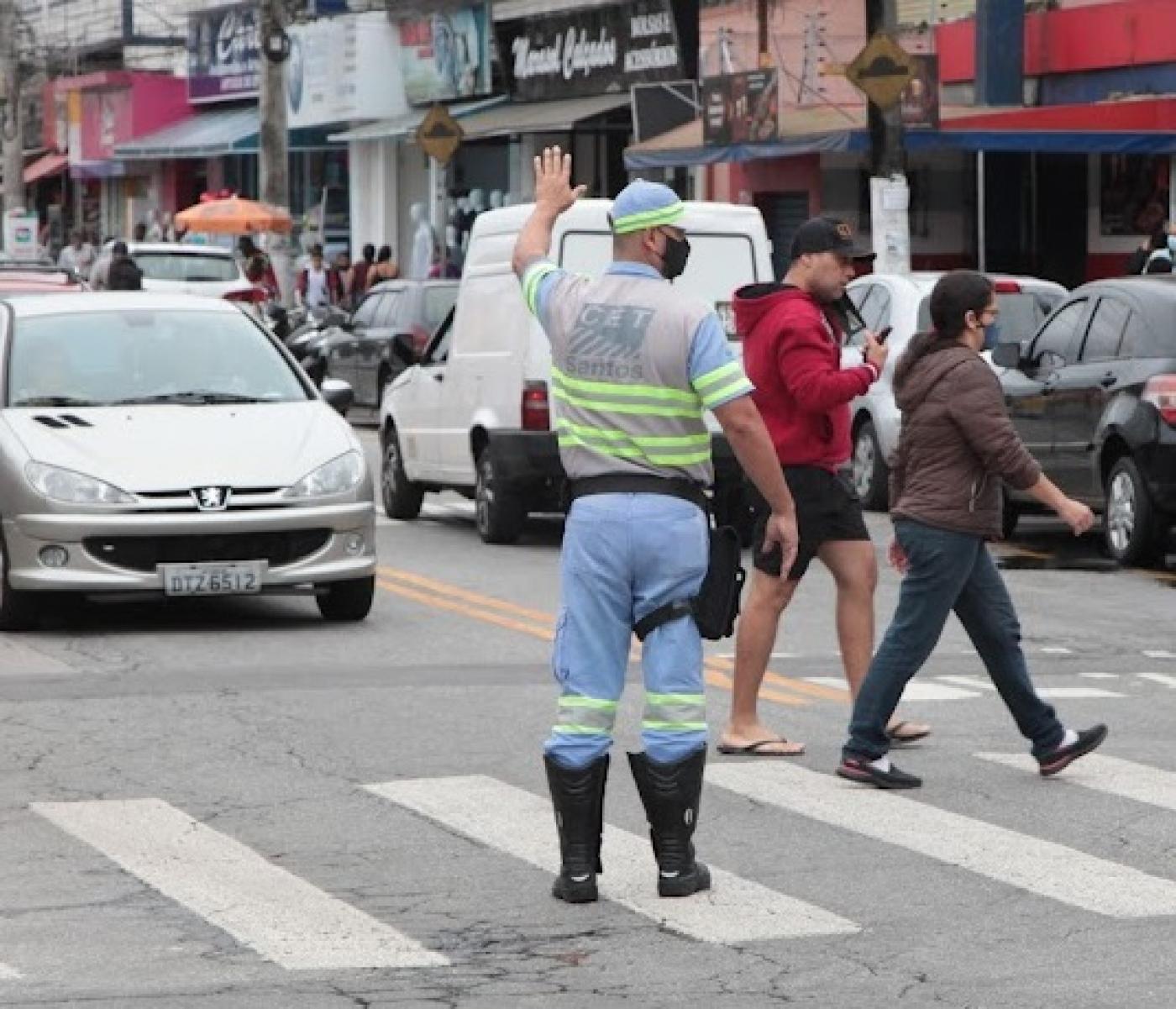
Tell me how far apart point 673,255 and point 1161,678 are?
5.70 meters

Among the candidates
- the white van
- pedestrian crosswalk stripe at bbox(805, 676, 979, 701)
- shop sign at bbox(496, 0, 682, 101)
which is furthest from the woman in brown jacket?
shop sign at bbox(496, 0, 682, 101)

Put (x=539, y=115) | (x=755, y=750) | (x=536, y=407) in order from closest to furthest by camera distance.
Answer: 1. (x=755, y=750)
2. (x=536, y=407)
3. (x=539, y=115)

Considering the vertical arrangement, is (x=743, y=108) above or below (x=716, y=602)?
above

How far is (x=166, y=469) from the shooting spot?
14.5 meters

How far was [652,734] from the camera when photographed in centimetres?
845

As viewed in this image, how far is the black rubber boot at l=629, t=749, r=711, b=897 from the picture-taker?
27.7ft

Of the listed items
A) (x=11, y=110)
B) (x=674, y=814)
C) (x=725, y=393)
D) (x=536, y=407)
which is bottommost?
(x=674, y=814)

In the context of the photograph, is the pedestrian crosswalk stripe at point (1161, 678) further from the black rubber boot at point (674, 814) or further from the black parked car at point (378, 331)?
the black parked car at point (378, 331)

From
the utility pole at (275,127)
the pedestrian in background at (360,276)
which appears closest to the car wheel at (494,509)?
the utility pole at (275,127)

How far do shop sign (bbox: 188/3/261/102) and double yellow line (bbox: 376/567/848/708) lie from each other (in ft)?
138

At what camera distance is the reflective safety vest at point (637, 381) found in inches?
332

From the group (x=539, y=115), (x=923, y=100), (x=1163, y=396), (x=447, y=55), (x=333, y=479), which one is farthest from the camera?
(x=447, y=55)

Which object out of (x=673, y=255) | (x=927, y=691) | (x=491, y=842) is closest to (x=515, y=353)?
(x=927, y=691)

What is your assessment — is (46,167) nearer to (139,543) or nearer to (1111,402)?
(1111,402)
